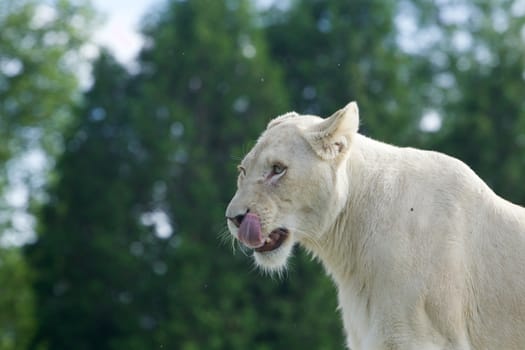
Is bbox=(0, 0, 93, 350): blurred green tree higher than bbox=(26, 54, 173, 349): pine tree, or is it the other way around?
bbox=(0, 0, 93, 350): blurred green tree

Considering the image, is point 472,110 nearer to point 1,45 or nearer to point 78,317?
point 78,317

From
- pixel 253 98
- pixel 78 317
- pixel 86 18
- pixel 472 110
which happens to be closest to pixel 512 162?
pixel 472 110

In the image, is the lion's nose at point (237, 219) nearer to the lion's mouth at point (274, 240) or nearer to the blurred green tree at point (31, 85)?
the lion's mouth at point (274, 240)

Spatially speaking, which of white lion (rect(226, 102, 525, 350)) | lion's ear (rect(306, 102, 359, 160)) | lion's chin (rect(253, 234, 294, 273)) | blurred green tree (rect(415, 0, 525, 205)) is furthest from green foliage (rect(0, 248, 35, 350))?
lion's ear (rect(306, 102, 359, 160))

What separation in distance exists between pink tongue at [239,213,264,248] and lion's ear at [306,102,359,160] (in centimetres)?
71

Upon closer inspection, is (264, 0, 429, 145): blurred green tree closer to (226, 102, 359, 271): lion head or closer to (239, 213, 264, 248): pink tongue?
(226, 102, 359, 271): lion head

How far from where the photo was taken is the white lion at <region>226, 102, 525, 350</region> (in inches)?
316

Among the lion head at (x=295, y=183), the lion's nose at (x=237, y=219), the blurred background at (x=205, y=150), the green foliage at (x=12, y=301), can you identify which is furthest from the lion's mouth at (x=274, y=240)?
the green foliage at (x=12, y=301)

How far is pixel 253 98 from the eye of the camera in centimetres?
3334

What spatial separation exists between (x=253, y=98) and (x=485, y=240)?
2522cm

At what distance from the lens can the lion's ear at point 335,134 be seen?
840 cm

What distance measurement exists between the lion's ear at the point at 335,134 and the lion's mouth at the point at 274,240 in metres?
0.70

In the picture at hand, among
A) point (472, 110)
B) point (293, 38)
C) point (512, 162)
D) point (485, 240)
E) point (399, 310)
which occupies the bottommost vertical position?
point (399, 310)

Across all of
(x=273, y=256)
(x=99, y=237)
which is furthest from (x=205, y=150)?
(x=273, y=256)
